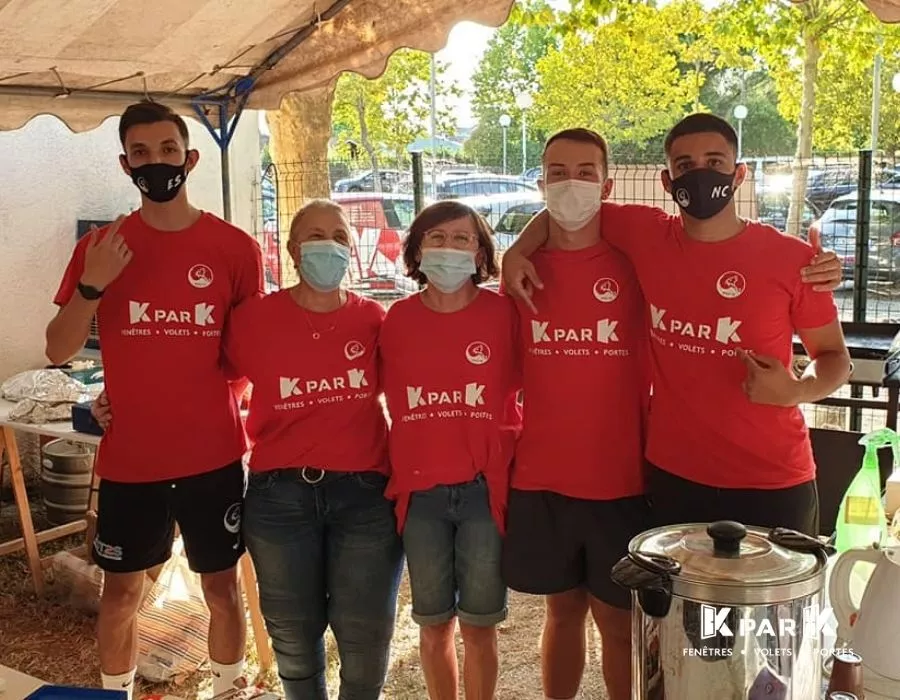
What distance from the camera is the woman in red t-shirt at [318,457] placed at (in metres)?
2.49

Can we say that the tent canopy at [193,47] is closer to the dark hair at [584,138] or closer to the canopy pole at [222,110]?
the canopy pole at [222,110]

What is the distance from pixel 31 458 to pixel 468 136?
23.0m

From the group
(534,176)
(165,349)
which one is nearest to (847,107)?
(534,176)

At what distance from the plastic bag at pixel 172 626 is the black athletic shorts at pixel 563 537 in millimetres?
1600

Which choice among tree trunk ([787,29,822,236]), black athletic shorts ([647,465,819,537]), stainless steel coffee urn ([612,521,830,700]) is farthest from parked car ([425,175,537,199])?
stainless steel coffee urn ([612,521,830,700])

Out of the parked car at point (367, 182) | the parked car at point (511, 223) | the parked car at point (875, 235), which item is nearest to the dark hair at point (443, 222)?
the parked car at point (875, 235)

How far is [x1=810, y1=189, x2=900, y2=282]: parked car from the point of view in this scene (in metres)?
7.14

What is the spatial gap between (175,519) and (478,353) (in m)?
1.02

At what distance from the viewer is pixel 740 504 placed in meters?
2.26

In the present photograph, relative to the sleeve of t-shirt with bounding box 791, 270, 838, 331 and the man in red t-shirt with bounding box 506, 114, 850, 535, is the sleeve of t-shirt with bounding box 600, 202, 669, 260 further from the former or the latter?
the sleeve of t-shirt with bounding box 791, 270, 838, 331

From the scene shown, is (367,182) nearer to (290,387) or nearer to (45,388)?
(45,388)

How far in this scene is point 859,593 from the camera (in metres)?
1.65

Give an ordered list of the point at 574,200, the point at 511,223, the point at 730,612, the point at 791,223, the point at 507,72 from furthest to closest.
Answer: the point at 507,72 < the point at 511,223 < the point at 791,223 < the point at 574,200 < the point at 730,612

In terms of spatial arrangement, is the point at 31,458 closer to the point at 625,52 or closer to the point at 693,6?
the point at 693,6
